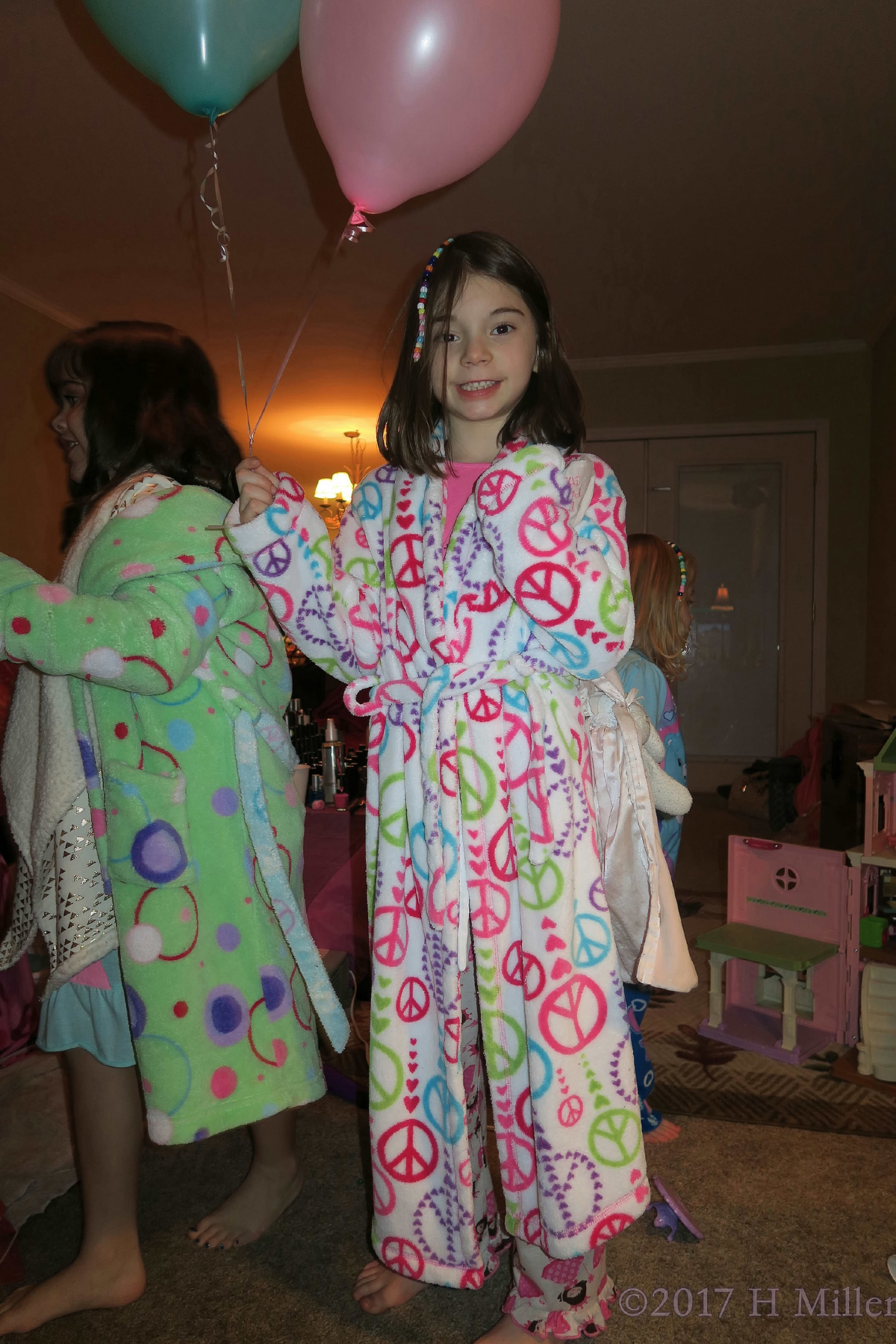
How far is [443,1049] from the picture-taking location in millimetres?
1010

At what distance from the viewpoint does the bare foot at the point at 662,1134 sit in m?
1.55

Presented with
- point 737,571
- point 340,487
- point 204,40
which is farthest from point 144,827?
point 340,487

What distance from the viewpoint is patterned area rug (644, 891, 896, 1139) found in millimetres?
1646

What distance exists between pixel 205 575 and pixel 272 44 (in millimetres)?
919

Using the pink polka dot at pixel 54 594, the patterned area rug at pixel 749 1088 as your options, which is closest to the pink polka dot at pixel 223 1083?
the pink polka dot at pixel 54 594

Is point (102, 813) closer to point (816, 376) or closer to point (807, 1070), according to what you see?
point (807, 1070)

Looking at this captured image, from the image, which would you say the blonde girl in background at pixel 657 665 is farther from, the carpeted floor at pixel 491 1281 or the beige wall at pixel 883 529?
the beige wall at pixel 883 529

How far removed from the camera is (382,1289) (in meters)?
1.16

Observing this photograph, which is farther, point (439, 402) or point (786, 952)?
point (786, 952)

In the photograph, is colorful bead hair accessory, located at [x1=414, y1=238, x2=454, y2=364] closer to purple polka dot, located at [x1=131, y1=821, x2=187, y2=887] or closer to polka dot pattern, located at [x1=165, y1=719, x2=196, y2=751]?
polka dot pattern, located at [x1=165, y1=719, x2=196, y2=751]

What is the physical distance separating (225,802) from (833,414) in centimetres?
480

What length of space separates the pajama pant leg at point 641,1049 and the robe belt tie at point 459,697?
1.89ft

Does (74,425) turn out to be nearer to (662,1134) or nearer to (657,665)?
(657,665)

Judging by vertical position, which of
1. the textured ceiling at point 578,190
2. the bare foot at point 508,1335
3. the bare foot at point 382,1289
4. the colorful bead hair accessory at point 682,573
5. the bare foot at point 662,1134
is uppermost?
the textured ceiling at point 578,190
